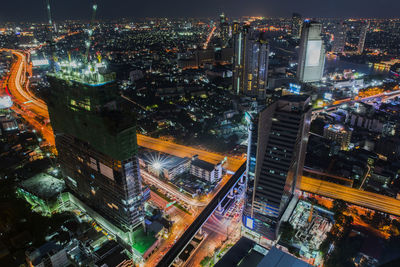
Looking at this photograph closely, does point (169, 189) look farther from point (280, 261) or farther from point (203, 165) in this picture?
point (280, 261)

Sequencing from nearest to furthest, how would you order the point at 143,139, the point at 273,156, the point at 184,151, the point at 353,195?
the point at 273,156, the point at 353,195, the point at 184,151, the point at 143,139

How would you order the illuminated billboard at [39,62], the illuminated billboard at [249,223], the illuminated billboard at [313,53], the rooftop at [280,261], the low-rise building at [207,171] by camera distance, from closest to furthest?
the rooftop at [280,261]
the illuminated billboard at [249,223]
the low-rise building at [207,171]
the illuminated billboard at [313,53]
the illuminated billboard at [39,62]

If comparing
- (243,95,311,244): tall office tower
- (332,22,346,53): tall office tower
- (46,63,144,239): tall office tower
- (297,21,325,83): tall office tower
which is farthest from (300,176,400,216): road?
(332,22,346,53): tall office tower

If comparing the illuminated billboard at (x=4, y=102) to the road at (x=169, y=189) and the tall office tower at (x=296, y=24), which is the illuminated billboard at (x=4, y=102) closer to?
the road at (x=169, y=189)

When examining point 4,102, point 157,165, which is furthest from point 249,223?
point 4,102

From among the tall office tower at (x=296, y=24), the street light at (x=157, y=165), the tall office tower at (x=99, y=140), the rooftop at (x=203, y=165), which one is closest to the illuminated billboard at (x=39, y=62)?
the tall office tower at (x=99, y=140)

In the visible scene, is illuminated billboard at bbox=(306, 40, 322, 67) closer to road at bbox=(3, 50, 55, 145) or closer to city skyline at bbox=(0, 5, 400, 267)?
city skyline at bbox=(0, 5, 400, 267)

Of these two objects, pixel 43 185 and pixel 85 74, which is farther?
pixel 43 185

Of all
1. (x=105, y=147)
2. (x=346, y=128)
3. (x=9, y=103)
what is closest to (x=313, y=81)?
(x=346, y=128)
